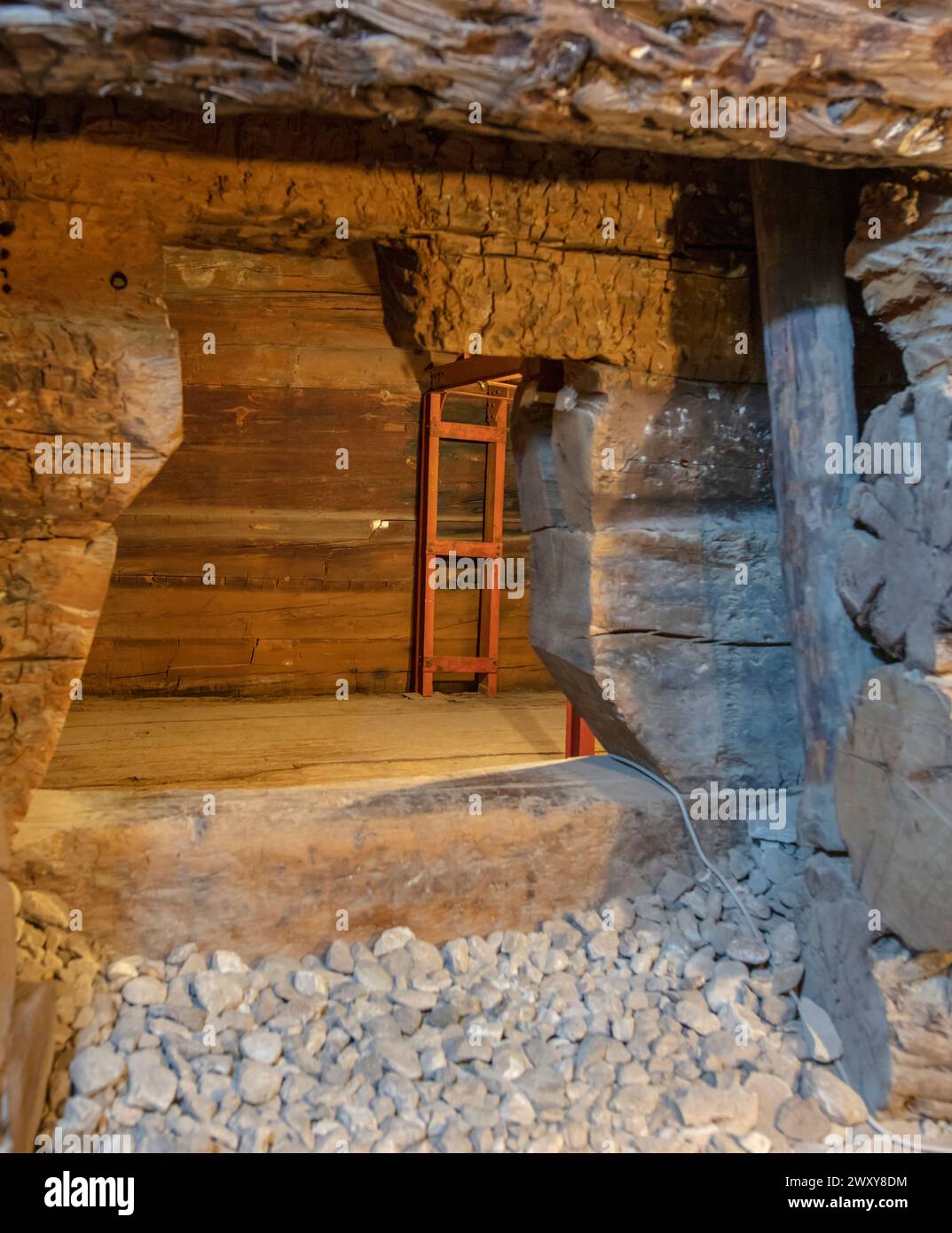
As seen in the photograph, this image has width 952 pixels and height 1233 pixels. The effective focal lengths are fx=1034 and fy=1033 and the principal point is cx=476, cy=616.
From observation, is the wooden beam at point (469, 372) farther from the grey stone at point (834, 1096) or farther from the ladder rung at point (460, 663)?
the grey stone at point (834, 1096)

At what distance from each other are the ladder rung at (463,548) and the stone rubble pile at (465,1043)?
11.3 feet

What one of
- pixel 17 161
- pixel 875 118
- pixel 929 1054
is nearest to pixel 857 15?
pixel 875 118

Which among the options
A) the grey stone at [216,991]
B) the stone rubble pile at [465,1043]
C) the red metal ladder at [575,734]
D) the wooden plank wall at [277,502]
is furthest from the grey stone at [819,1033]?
the wooden plank wall at [277,502]

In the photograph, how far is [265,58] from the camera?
1.77 meters

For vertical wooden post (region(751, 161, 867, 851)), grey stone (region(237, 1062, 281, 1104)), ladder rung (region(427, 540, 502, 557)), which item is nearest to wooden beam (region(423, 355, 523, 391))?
ladder rung (region(427, 540, 502, 557))

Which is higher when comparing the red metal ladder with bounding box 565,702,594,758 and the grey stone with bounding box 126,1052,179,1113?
the red metal ladder with bounding box 565,702,594,758

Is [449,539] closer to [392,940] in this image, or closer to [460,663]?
[460,663]

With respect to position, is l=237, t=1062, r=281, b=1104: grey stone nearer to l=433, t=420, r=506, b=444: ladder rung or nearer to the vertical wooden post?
the vertical wooden post

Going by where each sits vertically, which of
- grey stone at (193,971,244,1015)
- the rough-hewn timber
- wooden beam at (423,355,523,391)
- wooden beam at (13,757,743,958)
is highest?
wooden beam at (423,355,523,391)

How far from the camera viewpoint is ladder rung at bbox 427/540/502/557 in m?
5.96

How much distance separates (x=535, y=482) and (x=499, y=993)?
4.60ft

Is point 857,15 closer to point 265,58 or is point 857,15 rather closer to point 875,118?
point 875,118

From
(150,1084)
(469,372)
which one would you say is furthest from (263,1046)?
(469,372)

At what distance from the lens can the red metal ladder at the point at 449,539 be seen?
19.4 feet
